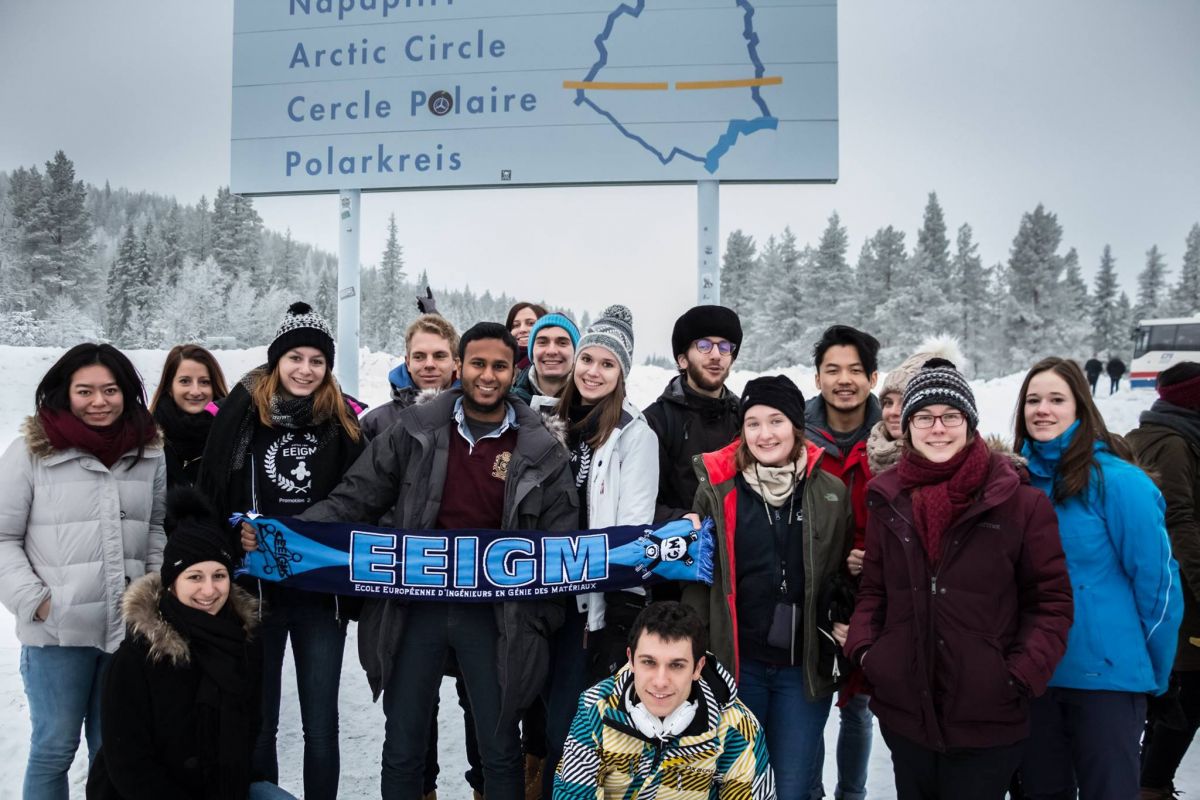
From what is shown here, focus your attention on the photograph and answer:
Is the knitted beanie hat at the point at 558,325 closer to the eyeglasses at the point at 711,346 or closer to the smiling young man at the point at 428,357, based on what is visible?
the smiling young man at the point at 428,357

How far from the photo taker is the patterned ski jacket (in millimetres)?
2818

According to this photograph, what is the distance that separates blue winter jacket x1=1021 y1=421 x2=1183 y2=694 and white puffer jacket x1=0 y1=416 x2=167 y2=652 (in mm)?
4141

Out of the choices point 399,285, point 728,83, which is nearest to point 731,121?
point 728,83

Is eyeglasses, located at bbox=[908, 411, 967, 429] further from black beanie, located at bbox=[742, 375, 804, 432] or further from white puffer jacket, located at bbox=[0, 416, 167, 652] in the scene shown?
white puffer jacket, located at bbox=[0, 416, 167, 652]

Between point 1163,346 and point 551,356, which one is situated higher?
point 1163,346

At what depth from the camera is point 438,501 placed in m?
3.42

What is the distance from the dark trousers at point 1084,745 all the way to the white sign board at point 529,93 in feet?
19.3

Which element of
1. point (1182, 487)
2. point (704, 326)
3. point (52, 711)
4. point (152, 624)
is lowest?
point (52, 711)

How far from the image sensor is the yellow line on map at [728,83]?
757 centimetres

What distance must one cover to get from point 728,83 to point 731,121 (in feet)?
1.29

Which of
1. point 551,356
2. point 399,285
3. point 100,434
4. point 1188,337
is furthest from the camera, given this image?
point 399,285

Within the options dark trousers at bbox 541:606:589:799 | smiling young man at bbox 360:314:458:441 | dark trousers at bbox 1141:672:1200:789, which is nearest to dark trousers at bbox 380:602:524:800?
dark trousers at bbox 541:606:589:799

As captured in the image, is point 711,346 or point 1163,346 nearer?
point 711,346

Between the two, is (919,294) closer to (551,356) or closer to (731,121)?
(731,121)
